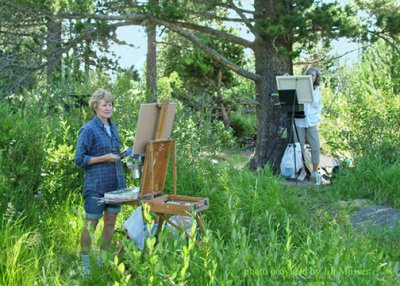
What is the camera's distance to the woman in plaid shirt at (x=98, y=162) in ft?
14.4

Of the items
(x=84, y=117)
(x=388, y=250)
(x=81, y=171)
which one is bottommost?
(x=388, y=250)

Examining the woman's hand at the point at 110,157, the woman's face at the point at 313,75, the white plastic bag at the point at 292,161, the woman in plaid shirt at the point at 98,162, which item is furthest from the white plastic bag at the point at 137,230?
the woman's face at the point at 313,75

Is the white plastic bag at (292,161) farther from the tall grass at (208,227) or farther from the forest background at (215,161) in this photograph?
the tall grass at (208,227)

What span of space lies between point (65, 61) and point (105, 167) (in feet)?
18.3

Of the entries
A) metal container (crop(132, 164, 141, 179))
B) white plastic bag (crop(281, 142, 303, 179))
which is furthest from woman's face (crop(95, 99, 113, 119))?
white plastic bag (crop(281, 142, 303, 179))

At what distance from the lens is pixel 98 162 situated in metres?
4.39

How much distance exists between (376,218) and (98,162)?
8.77 feet

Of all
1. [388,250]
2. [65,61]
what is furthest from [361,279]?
[65,61]

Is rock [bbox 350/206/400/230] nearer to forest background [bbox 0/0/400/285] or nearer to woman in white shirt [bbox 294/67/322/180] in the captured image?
forest background [bbox 0/0/400/285]

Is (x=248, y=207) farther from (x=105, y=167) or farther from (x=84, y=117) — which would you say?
(x=84, y=117)

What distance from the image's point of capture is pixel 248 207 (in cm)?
557

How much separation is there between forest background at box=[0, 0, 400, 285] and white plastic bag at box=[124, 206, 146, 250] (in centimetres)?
15

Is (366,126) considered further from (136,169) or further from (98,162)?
(98,162)

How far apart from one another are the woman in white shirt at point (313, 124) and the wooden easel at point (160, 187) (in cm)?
381
